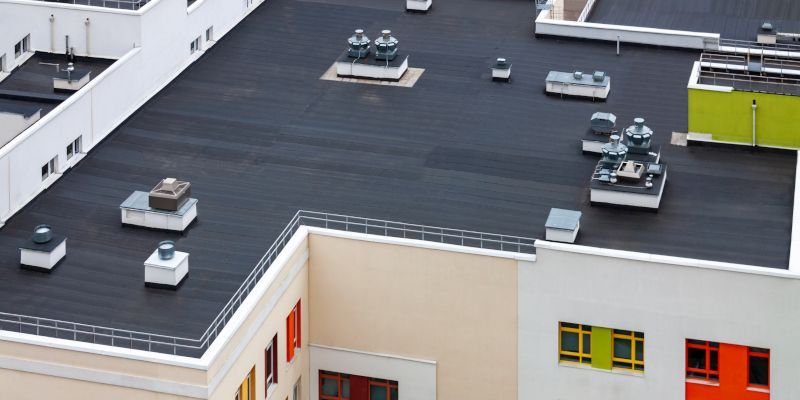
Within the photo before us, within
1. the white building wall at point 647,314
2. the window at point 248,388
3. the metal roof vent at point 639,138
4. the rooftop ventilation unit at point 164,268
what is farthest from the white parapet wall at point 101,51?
the metal roof vent at point 639,138

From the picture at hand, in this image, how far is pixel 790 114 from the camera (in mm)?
70188

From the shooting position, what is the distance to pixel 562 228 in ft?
204

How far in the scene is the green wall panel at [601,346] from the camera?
6206 centimetres

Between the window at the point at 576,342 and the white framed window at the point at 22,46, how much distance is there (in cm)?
2893

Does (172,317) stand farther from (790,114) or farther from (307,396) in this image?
(790,114)

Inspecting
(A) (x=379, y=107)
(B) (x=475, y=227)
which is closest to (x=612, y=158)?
(B) (x=475, y=227)

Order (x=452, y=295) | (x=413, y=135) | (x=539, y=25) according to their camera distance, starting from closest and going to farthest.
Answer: (x=452, y=295)
(x=413, y=135)
(x=539, y=25)

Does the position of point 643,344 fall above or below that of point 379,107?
below

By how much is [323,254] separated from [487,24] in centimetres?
2544

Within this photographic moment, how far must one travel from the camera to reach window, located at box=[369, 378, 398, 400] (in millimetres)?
64938

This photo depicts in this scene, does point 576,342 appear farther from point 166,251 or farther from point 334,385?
point 166,251

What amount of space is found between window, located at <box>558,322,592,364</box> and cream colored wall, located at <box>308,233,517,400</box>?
180 centimetres

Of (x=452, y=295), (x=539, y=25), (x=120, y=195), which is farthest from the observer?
(x=539, y=25)

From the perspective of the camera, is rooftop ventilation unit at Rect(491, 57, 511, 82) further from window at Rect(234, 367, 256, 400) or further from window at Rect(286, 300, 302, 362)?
window at Rect(234, 367, 256, 400)
